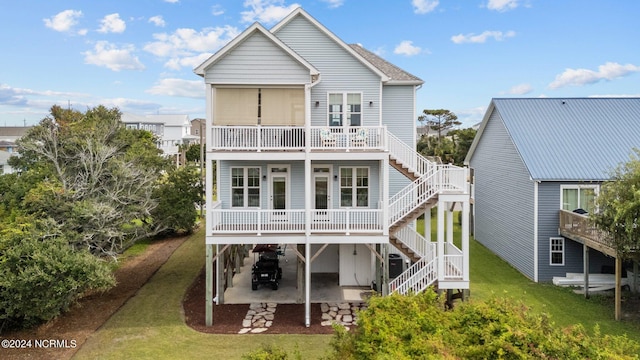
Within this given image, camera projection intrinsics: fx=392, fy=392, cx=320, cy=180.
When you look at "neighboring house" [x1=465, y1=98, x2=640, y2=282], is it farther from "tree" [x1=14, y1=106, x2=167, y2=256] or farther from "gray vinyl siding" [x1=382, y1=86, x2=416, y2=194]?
"tree" [x1=14, y1=106, x2=167, y2=256]

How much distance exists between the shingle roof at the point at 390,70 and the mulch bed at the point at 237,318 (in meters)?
10.0

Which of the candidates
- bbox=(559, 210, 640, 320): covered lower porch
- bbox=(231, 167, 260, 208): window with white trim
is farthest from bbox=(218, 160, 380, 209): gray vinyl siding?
bbox=(559, 210, 640, 320): covered lower porch

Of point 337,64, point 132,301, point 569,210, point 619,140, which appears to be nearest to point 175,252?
point 132,301

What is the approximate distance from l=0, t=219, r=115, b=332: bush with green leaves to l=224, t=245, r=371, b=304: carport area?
524 cm

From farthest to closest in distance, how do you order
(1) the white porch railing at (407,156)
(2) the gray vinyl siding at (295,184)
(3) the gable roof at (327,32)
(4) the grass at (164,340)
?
(2) the gray vinyl siding at (295,184)
(3) the gable roof at (327,32)
(1) the white porch railing at (407,156)
(4) the grass at (164,340)

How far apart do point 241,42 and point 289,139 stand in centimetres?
372

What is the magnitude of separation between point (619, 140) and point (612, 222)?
9.54 metres

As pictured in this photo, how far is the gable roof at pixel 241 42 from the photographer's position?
1333 cm

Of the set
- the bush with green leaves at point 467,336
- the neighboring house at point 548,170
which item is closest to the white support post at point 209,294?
the bush with green leaves at point 467,336

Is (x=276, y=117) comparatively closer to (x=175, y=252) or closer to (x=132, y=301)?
(x=132, y=301)

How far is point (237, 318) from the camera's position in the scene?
14.1m

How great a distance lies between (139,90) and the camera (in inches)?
1607

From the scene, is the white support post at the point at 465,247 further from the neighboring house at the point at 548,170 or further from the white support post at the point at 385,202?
the neighboring house at the point at 548,170

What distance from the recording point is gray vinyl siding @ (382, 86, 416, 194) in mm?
17016
